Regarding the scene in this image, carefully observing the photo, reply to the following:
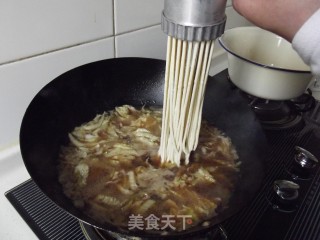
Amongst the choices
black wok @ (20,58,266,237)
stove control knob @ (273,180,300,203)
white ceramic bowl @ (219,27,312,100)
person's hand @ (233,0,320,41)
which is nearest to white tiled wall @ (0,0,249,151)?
black wok @ (20,58,266,237)

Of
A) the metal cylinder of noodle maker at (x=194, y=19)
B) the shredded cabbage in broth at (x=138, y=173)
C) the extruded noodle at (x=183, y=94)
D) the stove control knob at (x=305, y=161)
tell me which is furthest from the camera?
the stove control knob at (x=305, y=161)

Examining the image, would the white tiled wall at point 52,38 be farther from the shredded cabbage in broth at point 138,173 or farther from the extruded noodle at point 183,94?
the extruded noodle at point 183,94

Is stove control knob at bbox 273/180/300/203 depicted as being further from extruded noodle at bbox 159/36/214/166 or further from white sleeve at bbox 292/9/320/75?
white sleeve at bbox 292/9/320/75

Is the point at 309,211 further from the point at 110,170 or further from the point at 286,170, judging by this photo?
the point at 110,170

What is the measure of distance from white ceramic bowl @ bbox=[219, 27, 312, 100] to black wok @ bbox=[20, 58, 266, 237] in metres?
0.10

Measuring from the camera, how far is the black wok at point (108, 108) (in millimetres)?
628

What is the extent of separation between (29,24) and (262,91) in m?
0.65

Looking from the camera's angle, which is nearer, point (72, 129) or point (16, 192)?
point (16, 192)

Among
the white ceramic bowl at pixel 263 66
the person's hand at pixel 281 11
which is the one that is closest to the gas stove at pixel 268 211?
the white ceramic bowl at pixel 263 66

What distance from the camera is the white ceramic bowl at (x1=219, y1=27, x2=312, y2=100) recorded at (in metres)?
0.87

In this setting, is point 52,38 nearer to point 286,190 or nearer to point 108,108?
point 108,108

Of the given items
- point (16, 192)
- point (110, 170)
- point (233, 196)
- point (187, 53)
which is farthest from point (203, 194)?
point (16, 192)

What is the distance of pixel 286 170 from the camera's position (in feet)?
2.75

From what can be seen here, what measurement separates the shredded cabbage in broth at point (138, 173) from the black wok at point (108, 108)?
0.10ft
